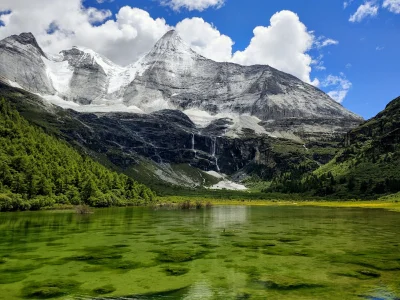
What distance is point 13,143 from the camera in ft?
504

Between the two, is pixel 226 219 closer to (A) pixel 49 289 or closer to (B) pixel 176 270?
(B) pixel 176 270

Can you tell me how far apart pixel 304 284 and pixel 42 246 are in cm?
3107

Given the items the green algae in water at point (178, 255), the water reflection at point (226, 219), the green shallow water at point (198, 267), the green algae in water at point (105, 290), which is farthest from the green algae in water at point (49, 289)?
the water reflection at point (226, 219)

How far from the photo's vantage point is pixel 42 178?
449 ft

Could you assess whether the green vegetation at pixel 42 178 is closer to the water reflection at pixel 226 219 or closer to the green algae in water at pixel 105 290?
the water reflection at pixel 226 219

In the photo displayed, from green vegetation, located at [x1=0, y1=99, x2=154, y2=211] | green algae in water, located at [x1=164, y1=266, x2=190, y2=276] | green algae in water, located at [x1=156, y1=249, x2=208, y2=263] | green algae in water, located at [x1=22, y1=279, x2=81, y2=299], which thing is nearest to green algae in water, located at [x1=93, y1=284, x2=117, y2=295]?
green algae in water, located at [x1=22, y1=279, x2=81, y2=299]

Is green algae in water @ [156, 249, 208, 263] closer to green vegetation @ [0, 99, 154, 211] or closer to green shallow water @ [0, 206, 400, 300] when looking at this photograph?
green shallow water @ [0, 206, 400, 300]

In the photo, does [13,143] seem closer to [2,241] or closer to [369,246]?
[2,241]

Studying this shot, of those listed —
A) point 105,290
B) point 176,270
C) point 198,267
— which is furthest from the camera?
point 198,267

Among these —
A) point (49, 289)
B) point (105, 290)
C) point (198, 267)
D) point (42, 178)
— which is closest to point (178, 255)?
point (198, 267)

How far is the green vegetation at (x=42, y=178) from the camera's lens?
125250 mm

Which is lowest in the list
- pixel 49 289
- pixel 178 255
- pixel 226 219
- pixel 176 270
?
pixel 49 289

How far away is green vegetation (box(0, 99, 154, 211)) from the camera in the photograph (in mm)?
125250

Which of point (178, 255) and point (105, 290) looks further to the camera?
point (178, 255)
